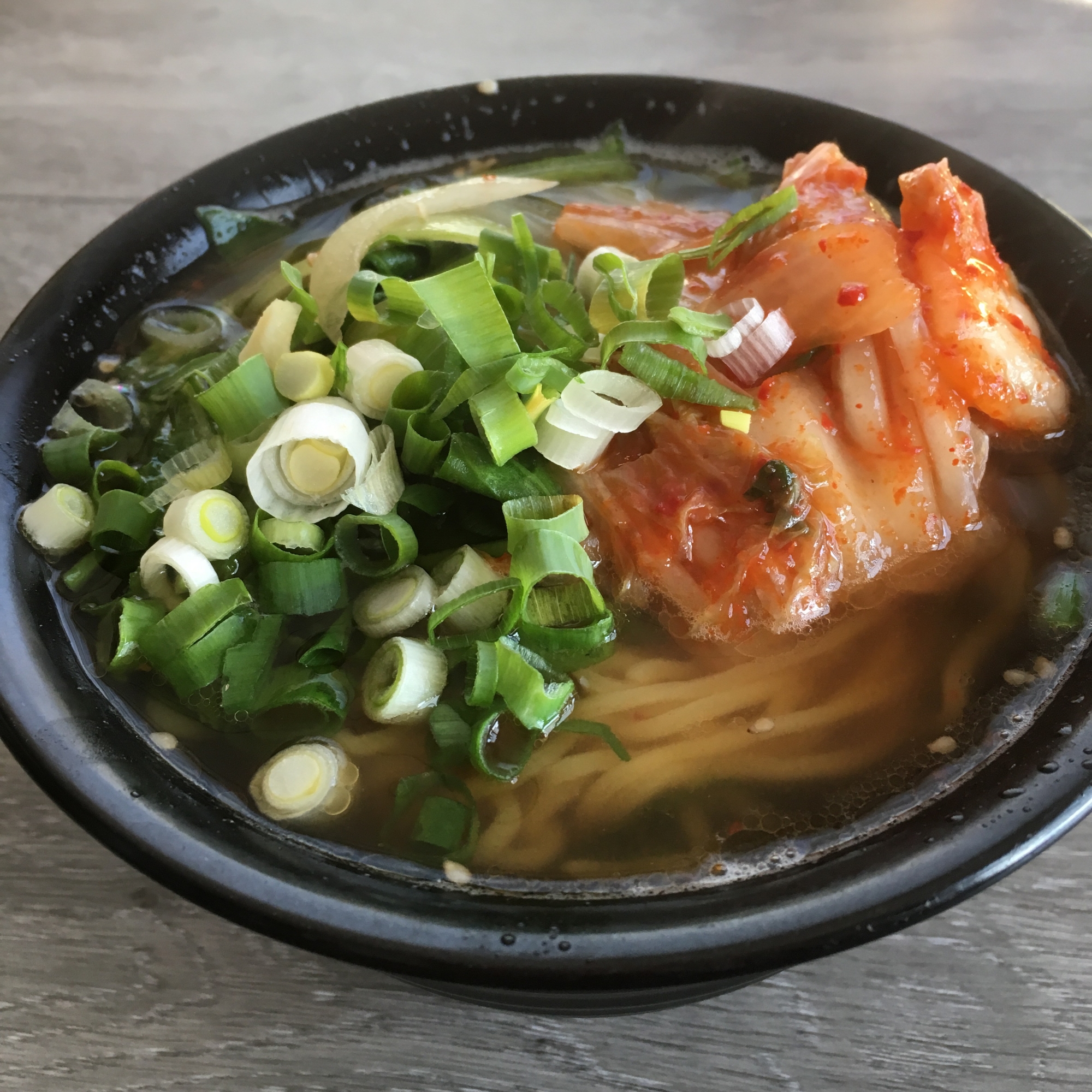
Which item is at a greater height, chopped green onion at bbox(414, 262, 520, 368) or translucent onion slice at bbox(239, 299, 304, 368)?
chopped green onion at bbox(414, 262, 520, 368)

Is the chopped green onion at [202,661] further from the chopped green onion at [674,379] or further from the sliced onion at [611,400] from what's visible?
the chopped green onion at [674,379]

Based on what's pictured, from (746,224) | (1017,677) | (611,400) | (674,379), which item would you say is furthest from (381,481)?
(1017,677)

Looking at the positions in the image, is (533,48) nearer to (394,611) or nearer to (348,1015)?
(394,611)

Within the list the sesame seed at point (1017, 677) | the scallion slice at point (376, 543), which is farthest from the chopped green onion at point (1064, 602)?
the scallion slice at point (376, 543)

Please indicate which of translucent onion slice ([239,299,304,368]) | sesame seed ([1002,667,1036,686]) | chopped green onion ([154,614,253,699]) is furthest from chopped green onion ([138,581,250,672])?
sesame seed ([1002,667,1036,686])

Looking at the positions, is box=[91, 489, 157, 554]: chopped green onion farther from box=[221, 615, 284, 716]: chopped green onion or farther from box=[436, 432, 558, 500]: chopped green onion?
box=[436, 432, 558, 500]: chopped green onion

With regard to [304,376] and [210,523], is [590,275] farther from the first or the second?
[210,523]
